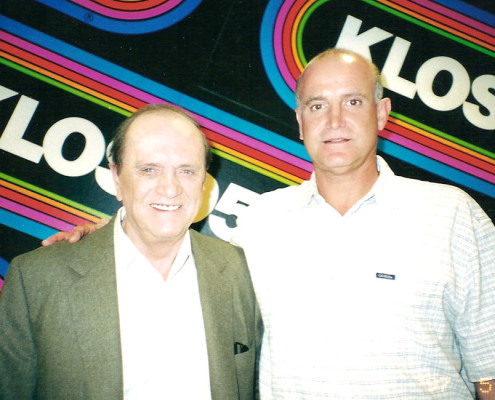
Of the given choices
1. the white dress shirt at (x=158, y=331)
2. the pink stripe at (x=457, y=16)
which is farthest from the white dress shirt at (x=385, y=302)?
the pink stripe at (x=457, y=16)

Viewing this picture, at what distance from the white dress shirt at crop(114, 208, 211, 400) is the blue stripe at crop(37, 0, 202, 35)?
1649 millimetres

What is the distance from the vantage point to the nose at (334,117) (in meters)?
1.57

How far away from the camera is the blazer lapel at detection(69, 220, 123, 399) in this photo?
1.25 metres

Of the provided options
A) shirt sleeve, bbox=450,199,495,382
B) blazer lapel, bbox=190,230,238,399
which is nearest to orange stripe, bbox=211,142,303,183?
blazer lapel, bbox=190,230,238,399

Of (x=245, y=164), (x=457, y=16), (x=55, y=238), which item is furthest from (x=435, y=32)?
(x=55, y=238)

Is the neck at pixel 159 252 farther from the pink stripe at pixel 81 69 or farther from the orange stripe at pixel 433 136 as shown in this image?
the orange stripe at pixel 433 136

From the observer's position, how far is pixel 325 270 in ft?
4.81

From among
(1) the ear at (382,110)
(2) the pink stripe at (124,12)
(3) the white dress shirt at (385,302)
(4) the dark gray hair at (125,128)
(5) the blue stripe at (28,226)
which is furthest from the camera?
(2) the pink stripe at (124,12)

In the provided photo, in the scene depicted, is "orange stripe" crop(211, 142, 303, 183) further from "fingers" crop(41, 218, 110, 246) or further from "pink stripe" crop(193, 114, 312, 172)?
"fingers" crop(41, 218, 110, 246)

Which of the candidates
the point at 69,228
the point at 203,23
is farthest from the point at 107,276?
the point at 203,23

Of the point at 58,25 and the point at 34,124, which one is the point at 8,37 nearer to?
the point at 58,25

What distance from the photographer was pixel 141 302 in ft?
4.71

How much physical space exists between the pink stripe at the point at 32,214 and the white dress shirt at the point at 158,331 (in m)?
1.07

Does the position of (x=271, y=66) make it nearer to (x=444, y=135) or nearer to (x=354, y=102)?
(x=354, y=102)
